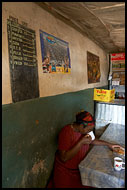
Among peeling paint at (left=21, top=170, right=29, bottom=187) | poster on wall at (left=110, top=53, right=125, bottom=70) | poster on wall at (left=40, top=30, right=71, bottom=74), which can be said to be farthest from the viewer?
poster on wall at (left=110, top=53, right=125, bottom=70)

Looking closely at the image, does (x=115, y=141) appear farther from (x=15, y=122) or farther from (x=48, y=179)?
(x=15, y=122)

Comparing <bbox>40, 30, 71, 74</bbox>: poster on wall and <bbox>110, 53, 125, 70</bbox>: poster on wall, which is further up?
<bbox>110, 53, 125, 70</bbox>: poster on wall

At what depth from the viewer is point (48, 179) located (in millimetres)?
2436

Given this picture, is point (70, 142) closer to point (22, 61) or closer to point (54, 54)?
point (22, 61)

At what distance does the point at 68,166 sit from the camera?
2.08 metres

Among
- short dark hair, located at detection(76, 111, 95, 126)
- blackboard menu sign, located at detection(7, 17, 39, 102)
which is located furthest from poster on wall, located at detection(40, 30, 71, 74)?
short dark hair, located at detection(76, 111, 95, 126)

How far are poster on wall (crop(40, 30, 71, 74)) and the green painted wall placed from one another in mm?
480

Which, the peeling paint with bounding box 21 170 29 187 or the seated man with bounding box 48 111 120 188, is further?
the seated man with bounding box 48 111 120 188

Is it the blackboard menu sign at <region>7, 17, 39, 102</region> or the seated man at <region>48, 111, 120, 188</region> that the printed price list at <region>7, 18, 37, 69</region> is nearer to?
the blackboard menu sign at <region>7, 17, 39, 102</region>

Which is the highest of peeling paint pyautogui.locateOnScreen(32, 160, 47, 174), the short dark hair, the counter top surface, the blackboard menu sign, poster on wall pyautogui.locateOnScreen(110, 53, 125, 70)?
poster on wall pyautogui.locateOnScreen(110, 53, 125, 70)

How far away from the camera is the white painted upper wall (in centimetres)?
157

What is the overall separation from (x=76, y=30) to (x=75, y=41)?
26cm

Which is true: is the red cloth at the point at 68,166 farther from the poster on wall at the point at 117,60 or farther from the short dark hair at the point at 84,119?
the poster on wall at the point at 117,60

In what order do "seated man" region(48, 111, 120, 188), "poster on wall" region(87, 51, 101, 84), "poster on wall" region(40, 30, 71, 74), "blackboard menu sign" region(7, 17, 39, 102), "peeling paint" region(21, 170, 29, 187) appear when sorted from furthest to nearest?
1. "poster on wall" region(87, 51, 101, 84)
2. "poster on wall" region(40, 30, 71, 74)
3. "seated man" region(48, 111, 120, 188)
4. "peeling paint" region(21, 170, 29, 187)
5. "blackboard menu sign" region(7, 17, 39, 102)
